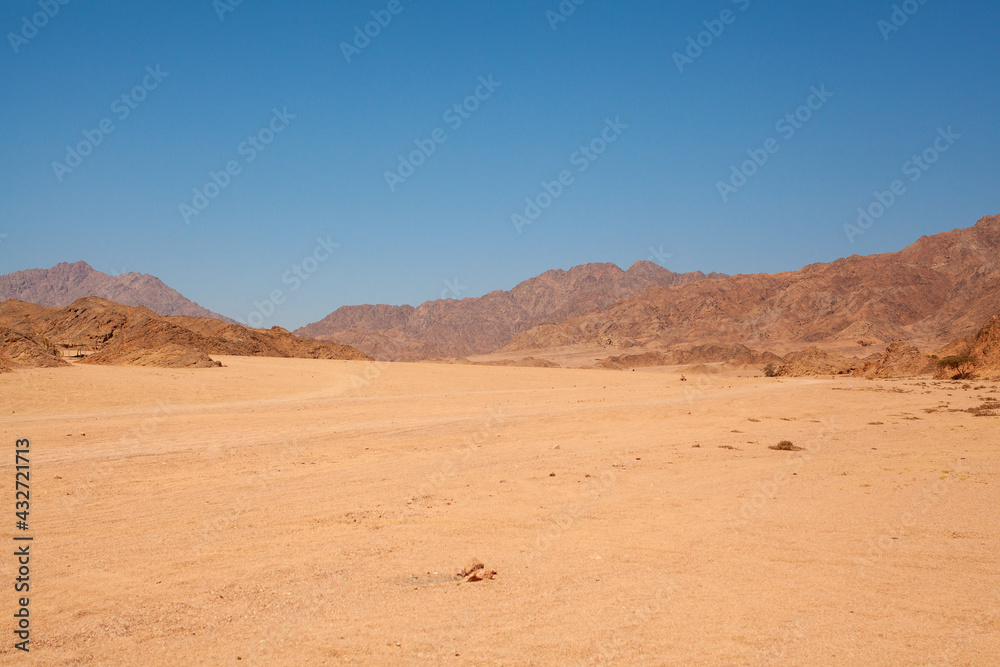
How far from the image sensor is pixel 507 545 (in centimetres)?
636

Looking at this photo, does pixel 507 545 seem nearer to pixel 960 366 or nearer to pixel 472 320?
pixel 960 366

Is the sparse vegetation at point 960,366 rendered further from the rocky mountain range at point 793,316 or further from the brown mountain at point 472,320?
the brown mountain at point 472,320

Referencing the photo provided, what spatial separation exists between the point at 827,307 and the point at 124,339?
101136mm

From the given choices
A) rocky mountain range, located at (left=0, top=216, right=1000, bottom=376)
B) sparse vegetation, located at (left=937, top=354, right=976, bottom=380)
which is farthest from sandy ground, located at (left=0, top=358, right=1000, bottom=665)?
rocky mountain range, located at (left=0, top=216, right=1000, bottom=376)

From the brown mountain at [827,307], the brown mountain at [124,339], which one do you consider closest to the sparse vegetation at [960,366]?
the brown mountain at [124,339]

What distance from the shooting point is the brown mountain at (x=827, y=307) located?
90.4m

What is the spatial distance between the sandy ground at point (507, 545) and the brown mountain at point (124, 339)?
15.9 m

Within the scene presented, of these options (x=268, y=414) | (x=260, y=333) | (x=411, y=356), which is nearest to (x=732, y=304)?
(x=411, y=356)

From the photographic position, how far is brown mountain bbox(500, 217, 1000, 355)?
90375mm

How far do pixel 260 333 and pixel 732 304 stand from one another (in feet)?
303

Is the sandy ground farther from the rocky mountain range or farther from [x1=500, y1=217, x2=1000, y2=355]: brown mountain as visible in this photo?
[x1=500, y1=217, x2=1000, y2=355]: brown mountain

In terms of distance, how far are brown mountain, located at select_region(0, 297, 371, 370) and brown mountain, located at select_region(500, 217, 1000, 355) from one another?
6563 cm

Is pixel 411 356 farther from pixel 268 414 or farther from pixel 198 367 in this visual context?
pixel 268 414

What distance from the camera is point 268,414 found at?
17.8 metres
